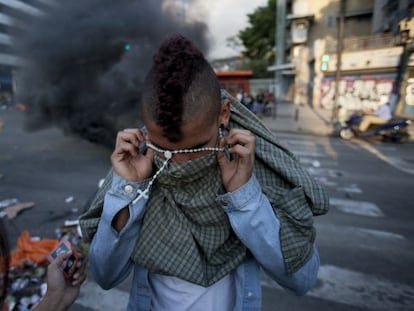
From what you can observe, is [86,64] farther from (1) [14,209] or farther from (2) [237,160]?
(2) [237,160]

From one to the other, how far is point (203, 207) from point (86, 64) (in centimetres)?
935

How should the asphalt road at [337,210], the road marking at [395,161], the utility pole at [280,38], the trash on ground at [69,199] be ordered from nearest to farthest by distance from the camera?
the asphalt road at [337,210], the trash on ground at [69,199], the road marking at [395,161], the utility pole at [280,38]

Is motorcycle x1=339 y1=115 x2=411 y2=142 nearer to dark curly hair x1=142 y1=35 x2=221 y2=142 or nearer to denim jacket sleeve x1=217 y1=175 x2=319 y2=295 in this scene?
denim jacket sleeve x1=217 y1=175 x2=319 y2=295

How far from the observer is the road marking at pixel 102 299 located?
8.43 ft

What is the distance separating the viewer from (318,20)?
98.0 feet

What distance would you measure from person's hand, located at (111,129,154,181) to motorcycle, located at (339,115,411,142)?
1097 centimetres

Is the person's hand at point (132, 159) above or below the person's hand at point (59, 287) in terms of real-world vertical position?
above

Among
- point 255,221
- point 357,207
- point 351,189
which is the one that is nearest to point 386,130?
point 351,189

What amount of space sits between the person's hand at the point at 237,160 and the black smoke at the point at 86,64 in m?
6.97

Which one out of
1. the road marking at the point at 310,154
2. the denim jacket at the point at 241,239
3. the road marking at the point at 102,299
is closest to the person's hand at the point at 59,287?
the denim jacket at the point at 241,239

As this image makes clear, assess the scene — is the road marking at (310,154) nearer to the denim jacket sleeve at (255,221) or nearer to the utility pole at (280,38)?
the denim jacket sleeve at (255,221)

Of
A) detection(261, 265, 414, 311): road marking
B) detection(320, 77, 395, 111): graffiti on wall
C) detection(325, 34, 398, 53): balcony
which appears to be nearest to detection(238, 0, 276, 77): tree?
detection(325, 34, 398, 53): balcony

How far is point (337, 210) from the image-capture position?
183 inches

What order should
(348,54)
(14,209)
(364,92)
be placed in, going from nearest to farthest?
(14,209)
(364,92)
(348,54)
